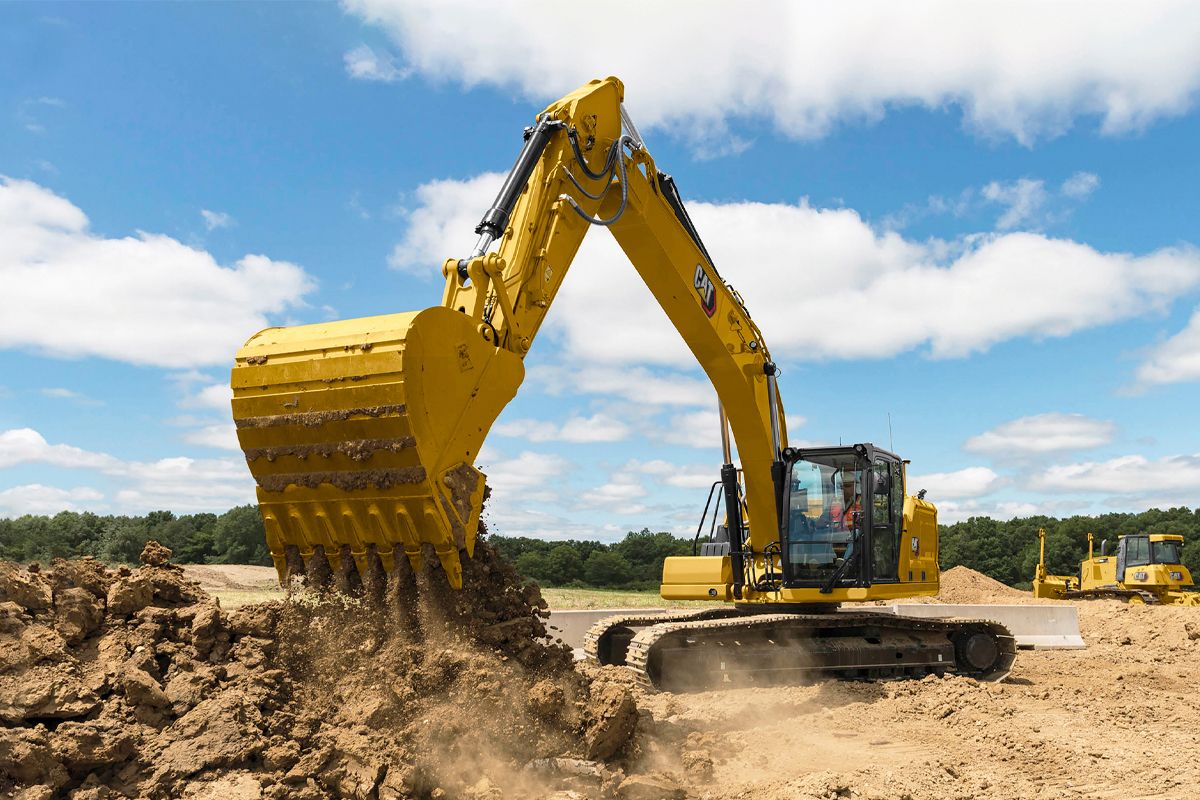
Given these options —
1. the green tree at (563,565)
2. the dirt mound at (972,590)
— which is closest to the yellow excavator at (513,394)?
the dirt mound at (972,590)

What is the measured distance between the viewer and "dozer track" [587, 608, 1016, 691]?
973 centimetres

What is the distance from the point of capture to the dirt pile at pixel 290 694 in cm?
506

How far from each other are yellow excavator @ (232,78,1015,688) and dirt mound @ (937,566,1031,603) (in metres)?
15.0

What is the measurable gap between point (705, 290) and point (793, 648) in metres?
3.95

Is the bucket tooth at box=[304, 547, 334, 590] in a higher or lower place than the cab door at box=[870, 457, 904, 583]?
lower

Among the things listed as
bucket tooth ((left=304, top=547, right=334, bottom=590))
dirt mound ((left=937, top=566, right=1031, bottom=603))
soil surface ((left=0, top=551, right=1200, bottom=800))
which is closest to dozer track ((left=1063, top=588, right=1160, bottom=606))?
dirt mound ((left=937, top=566, right=1031, bottom=603))

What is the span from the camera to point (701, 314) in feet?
33.2

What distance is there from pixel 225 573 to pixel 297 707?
23.5 meters

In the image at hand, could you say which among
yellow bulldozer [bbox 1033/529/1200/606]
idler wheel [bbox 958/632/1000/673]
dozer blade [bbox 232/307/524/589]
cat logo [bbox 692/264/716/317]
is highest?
cat logo [bbox 692/264/716/317]

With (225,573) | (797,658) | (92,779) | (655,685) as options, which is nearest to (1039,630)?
(797,658)

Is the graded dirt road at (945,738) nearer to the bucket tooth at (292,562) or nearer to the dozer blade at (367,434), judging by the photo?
the dozer blade at (367,434)

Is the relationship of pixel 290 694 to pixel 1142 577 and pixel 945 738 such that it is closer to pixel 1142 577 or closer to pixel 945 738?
pixel 945 738

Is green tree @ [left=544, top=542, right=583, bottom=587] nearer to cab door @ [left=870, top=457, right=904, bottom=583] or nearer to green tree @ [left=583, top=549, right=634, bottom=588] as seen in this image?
green tree @ [left=583, top=549, right=634, bottom=588]

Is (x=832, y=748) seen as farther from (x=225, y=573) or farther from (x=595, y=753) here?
(x=225, y=573)
